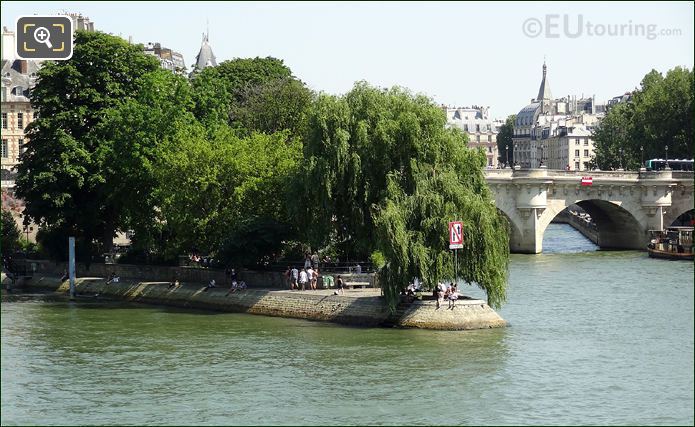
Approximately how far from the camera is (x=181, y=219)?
57.1m

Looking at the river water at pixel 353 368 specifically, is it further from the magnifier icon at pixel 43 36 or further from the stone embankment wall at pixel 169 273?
the magnifier icon at pixel 43 36

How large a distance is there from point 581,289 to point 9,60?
6523cm

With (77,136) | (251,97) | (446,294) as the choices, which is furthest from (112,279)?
(446,294)

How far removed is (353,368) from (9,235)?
41900 mm

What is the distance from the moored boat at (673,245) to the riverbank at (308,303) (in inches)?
1244

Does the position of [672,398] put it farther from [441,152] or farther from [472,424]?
[441,152]

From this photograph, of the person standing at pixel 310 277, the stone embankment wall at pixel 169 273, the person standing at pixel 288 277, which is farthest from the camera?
the stone embankment wall at pixel 169 273

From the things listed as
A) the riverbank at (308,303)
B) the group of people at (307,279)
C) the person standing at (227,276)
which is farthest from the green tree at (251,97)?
the group of people at (307,279)

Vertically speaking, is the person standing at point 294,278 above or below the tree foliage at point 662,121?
below

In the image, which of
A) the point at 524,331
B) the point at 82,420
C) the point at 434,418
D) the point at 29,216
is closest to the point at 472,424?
the point at 434,418

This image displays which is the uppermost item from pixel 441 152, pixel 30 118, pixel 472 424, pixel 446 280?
pixel 30 118

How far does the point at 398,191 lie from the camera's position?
4744 centimetres

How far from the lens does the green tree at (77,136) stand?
6284 cm

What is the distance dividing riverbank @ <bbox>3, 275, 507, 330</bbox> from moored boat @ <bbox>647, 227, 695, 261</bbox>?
104ft
